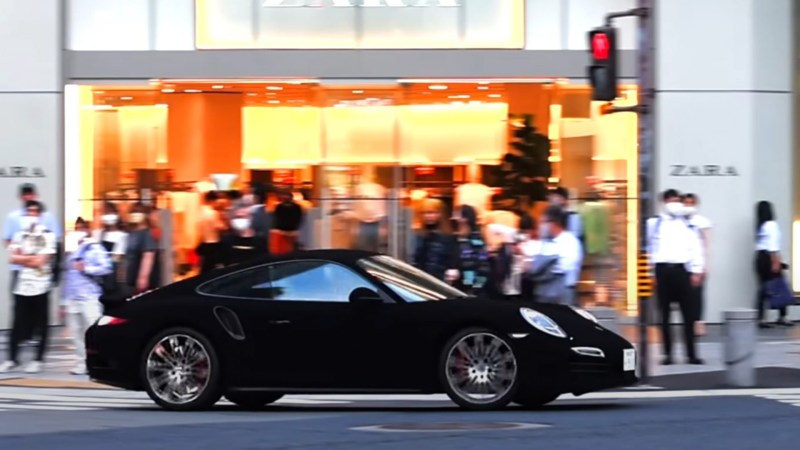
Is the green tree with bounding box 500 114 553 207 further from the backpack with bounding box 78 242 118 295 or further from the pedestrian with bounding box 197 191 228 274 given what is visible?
the backpack with bounding box 78 242 118 295

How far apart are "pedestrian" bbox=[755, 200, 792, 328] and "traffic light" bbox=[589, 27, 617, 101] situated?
7.65 m

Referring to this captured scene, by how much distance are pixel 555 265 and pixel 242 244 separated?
3415mm

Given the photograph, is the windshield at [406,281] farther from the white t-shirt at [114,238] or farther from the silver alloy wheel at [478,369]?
the white t-shirt at [114,238]

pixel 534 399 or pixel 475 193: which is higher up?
pixel 475 193

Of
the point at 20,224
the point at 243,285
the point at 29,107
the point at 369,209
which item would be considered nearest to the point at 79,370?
the point at 20,224

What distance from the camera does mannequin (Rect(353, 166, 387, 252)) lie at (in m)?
22.0

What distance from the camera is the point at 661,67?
2138cm

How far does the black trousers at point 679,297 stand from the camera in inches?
619

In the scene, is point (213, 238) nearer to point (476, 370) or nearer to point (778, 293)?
point (476, 370)

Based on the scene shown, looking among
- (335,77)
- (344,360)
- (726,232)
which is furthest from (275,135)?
(344,360)

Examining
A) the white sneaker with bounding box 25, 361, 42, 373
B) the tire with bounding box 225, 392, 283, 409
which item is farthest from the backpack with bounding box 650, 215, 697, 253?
the white sneaker with bounding box 25, 361, 42, 373

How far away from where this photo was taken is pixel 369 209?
22.1 metres

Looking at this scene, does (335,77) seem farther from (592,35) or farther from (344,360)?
(344,360)

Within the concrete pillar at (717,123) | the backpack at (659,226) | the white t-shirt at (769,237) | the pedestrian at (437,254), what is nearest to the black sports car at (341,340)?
the backpack at (659,226)
